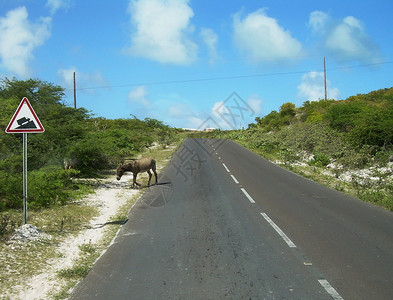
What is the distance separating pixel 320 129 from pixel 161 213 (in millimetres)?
25470

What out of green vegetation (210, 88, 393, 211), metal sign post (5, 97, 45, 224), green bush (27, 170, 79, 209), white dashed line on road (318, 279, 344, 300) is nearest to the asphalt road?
white dashed line on road (318, 279, 344, 300)

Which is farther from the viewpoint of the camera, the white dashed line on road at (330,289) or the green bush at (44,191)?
the green bush at (44,191)

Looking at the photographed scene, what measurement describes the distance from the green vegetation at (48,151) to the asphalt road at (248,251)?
2750 mm

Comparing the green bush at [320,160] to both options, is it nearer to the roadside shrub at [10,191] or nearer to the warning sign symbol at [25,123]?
the roadside shrub at [10,191]

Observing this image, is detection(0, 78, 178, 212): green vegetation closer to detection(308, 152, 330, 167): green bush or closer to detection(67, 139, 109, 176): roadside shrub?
detection(67, 139, 109, 176): roadside shrub

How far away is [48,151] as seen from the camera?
12773 mm

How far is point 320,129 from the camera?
31.4 meters

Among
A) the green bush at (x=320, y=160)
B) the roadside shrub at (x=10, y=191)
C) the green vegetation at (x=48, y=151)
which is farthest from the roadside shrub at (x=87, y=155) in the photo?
the green bush at (x=320, y=160)

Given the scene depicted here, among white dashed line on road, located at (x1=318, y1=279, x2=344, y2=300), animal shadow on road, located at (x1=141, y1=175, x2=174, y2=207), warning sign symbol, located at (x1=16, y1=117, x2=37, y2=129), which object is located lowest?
animal shadow on road, located at (x1=141, y1=175, x2=174, y2=207)

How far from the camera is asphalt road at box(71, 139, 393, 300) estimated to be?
15.7 ft

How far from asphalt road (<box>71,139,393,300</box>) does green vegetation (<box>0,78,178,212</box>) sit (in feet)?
9.02

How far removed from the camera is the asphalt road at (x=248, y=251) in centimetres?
478

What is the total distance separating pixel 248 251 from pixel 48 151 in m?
9.47

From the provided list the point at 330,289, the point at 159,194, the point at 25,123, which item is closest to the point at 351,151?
the point at 159,194
